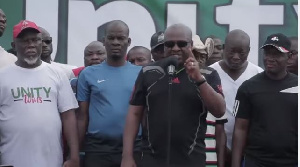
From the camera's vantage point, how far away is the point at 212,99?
4.94 metres

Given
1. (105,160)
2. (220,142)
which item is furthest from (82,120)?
(220,142)

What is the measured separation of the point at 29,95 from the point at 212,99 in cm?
134

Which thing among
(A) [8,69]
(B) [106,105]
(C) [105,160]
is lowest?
(C) [105,160]

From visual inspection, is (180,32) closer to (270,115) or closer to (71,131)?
(270,115)

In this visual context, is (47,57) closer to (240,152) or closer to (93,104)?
(93,104)

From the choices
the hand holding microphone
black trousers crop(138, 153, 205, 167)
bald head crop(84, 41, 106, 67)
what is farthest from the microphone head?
bald head crop(84, 41, 106, 67)

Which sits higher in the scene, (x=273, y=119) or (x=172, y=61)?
(x=172, y=61)

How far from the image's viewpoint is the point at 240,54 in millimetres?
6230

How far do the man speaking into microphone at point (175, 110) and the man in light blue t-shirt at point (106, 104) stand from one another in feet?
2.06

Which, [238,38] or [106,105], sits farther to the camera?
[238,38]

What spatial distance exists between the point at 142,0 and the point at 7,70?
290 cm

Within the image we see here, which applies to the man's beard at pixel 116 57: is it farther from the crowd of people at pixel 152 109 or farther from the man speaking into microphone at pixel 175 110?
the man speaking into microphone at pixel 175 110

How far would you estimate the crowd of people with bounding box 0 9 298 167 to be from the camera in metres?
5.07

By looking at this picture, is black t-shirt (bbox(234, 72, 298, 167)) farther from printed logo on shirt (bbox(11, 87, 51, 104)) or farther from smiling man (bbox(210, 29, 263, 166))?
printed logo on shirt (bbox(11, 87, 51, 104))
